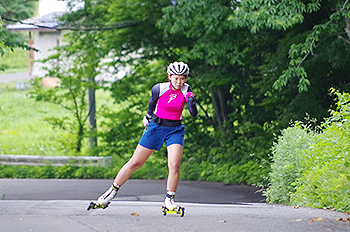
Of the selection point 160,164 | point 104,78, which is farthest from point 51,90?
point 160,164

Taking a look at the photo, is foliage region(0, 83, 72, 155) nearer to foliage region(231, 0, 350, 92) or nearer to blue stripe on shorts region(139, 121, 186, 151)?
foliage region(231, 0, 350, 92)

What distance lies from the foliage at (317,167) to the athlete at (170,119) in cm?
220

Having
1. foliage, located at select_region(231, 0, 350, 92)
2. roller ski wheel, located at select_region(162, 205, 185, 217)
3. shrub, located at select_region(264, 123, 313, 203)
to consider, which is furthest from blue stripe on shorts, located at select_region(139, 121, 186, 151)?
foliage, located at select_region(231, 0, 350, 92)

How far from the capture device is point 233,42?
811 inches

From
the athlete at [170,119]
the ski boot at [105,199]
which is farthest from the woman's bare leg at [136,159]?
the ski boot at [105,199]

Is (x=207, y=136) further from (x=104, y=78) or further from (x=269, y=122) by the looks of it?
(x=104, y=78)

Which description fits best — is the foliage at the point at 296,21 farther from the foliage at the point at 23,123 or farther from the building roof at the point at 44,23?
the foliage at the point at 23,123

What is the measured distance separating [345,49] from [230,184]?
496cm

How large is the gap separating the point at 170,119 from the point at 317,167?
133 inches

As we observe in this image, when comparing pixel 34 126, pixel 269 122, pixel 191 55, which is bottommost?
pixel 34 126

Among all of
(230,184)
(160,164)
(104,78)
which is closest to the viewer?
(230,184)

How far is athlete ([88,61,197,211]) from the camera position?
7.91m

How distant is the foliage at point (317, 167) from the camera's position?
367 inches

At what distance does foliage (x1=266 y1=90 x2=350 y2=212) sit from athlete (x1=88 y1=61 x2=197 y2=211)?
7.23 feet
